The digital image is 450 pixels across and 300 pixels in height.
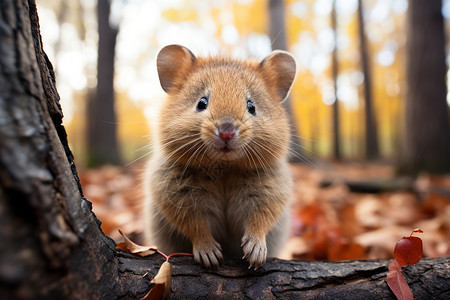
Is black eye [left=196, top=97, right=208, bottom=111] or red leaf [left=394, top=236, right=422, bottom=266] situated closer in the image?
red leaf [left=394, top=236, right=422, bottom=266]

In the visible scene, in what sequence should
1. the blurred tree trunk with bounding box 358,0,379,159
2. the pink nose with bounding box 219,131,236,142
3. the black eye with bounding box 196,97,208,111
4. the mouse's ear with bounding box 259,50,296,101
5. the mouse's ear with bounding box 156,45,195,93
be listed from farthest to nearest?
the blurred tree trunk with bounding box 358,0,379,159
the mouse's ear with bounding box 259,50,296,101
the mouse's ear with bounding box 156,45,195,93
the black eye with bounding box 196,97,208,111
the pink nose with bounding box 219,131,236,142

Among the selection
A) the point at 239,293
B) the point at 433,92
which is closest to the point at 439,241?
the point at 239,293

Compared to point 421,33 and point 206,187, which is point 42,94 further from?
point 421,33

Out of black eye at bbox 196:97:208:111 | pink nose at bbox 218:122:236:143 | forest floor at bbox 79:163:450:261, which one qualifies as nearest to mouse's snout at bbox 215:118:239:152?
pink nose at bbox 218:122:236:143

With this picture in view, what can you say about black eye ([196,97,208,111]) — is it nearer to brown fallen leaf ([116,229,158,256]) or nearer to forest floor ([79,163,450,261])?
brown fallen leaf ([116,229,158,256])

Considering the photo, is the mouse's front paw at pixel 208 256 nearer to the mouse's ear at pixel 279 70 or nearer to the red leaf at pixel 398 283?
the red leaf at pixel 398 283

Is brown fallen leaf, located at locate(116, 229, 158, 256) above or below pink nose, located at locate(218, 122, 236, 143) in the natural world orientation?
below

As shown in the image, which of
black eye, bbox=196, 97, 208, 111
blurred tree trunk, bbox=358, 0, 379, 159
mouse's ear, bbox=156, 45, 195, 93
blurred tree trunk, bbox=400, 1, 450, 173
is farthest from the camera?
blurred tree trunk, bbox=358, 0, 379, 159
